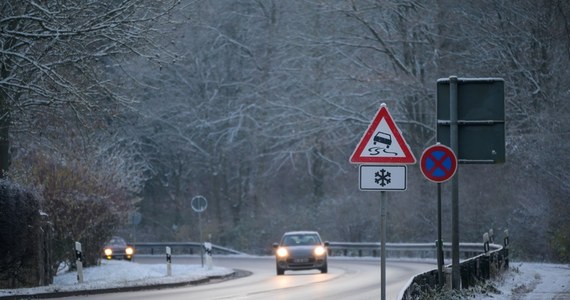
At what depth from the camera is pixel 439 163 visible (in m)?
17.9

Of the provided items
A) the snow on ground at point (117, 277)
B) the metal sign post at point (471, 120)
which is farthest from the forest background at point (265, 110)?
the metal sign post at point (471, 120)

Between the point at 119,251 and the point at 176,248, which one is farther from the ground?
the point at 119,251

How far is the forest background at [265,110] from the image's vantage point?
25312 mm

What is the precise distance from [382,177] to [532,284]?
1145 centimetres

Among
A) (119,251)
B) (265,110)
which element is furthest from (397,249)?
(265,110)

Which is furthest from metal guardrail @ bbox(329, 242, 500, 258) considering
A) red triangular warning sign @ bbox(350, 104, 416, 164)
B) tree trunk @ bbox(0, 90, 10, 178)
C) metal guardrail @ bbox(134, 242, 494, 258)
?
red triangular warning sign @ bbox(350, 104, 416, 164)

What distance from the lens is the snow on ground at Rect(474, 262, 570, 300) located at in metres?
20.9

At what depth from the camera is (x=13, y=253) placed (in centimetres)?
2589

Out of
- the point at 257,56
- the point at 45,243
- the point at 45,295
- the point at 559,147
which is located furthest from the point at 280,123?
the point at 45,295

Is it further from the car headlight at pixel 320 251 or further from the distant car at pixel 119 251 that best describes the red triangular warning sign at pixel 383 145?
the distant car at pixel 119 251

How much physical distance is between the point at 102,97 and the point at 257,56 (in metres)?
36.5

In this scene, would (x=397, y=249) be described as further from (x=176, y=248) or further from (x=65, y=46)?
(x=65, y=46)

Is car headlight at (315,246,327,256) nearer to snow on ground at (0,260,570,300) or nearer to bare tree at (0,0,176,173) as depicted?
snow on ground at (0,260,570,300)

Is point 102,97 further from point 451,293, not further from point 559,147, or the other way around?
point 559,147
